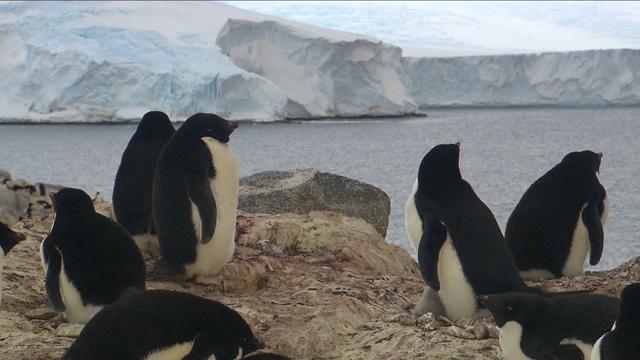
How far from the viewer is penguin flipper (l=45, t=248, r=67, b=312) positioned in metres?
4.00

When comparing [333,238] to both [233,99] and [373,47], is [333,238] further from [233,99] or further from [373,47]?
[373,47]

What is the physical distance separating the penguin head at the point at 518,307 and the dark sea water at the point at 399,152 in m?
10.9

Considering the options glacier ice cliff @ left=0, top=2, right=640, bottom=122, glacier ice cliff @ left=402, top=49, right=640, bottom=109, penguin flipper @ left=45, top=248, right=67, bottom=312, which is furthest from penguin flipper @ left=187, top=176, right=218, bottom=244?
glacier ice cliff @ left=402, top=49, right=640, bottom=109

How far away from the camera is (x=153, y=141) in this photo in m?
5.37

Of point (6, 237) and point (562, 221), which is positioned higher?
point (6, 237)

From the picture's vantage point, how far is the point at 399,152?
122ft

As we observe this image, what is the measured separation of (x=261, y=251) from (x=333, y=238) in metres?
0.52

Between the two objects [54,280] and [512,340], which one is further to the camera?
[54,280]

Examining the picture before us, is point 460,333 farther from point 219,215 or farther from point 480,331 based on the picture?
point 219,215

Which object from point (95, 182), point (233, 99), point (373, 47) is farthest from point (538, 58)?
point (95, 182)

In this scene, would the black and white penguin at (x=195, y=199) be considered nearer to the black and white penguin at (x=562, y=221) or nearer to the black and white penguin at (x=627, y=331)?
the black and white penguin at (x=562, y=221)

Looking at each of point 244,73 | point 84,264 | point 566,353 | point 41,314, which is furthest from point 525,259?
point 244,73

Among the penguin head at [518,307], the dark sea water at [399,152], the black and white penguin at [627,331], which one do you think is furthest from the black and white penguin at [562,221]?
the dark sea water at [399,152]

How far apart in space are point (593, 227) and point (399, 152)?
3171 cm
